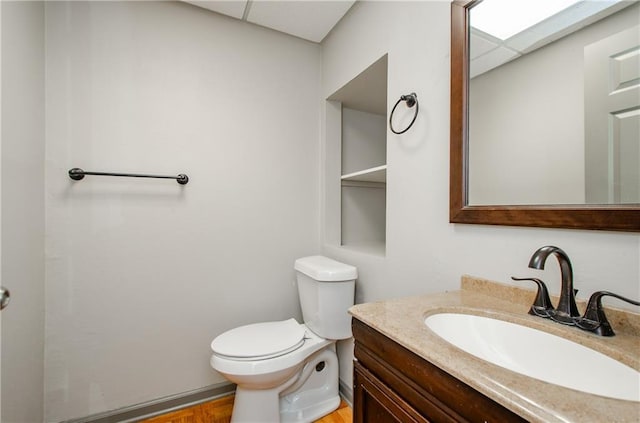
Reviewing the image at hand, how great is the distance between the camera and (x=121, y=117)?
4.56 feet

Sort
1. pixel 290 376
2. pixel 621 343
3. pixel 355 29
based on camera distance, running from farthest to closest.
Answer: pixel 355 29, pixel 290 376, pixel 621 343

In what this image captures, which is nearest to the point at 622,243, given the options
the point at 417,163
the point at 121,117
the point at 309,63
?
the point at 417,163

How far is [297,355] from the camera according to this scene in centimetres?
129

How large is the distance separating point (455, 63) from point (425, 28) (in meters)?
0.26

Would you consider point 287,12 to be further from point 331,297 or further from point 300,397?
point 300,397

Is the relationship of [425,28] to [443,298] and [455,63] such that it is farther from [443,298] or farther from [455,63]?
[443,298]

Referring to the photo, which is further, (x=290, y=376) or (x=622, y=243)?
(x=290, y=376)

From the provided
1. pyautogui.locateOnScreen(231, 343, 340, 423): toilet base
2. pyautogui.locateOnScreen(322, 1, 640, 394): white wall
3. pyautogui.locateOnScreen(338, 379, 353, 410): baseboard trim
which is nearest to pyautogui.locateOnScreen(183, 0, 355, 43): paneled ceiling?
pyautogui.locateOnScreen(322, 1, 640, 394): white wall

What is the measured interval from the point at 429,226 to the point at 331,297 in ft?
2.03

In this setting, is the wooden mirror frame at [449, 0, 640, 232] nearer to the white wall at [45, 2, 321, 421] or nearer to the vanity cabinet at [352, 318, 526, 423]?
the vanity cabinet at [352, 318, 526, 423]

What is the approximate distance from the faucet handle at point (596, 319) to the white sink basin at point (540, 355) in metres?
0.06

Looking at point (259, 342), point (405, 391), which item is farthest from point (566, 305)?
point (259, 342)

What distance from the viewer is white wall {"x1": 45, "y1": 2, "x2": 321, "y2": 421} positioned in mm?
1302

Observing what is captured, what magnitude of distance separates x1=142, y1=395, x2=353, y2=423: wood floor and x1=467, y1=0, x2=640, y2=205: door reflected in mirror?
1278 mm
